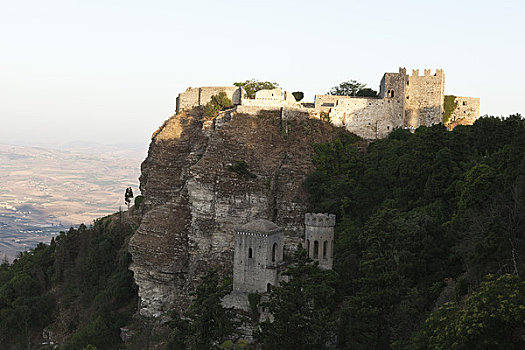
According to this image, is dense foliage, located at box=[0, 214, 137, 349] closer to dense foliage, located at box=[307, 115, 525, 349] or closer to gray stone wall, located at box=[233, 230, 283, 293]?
gray stone wall, located at box=[233, 230, 283, 293]

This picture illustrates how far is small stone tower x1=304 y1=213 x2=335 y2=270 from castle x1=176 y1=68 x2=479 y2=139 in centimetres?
1419

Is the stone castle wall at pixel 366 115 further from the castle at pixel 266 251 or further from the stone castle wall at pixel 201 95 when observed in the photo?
the castle at pixel 266 251

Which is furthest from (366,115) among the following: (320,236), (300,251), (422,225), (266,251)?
(300,251)

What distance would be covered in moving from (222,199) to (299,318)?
21.1 metres

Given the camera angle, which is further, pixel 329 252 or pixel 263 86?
pixel 263 86

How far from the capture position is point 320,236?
118 feet

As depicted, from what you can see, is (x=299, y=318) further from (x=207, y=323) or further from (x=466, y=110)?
(x=466, y=110)

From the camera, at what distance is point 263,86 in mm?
53812

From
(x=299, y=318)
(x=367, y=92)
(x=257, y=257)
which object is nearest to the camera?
(x=299, y=318)

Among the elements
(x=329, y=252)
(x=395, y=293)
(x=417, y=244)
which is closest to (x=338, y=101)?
(x=329, y=252)

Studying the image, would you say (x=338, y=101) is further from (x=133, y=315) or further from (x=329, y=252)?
(x=133, y=315)

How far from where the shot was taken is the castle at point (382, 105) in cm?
4816

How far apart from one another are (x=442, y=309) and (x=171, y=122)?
1431 inches

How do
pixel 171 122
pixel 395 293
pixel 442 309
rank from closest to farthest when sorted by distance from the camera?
1. pixel 442 309
2. pixel 395 293
3. pixel 171 122
